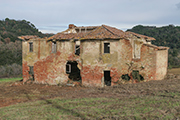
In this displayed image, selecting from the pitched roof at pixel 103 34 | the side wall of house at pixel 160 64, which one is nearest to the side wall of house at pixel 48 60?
the pitched roof at pixel 103 34

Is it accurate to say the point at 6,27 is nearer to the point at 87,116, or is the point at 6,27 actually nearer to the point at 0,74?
the point at 0,74

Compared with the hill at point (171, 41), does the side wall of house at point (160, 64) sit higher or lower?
lower

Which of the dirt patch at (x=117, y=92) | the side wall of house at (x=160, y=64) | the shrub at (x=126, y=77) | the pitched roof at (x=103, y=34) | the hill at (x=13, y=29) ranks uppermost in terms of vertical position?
the hill at (x=13, y=29)

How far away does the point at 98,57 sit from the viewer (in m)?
18.0

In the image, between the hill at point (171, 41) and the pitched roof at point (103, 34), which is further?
the hill at point (171, 41)

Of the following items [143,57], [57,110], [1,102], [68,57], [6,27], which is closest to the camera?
[57,110]

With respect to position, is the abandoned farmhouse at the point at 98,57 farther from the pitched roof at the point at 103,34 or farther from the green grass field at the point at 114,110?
the green grass field at the point at 114,110

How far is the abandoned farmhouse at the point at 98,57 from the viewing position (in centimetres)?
1702

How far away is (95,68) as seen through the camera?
18.0 metres

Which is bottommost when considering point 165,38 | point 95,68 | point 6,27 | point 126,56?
point 95,68

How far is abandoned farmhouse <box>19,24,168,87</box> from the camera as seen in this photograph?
17016mm

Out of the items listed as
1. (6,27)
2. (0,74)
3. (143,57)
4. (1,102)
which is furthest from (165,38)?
(6,27)

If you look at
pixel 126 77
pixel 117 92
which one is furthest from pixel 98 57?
pixel 117 92

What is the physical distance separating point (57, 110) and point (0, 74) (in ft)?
115
